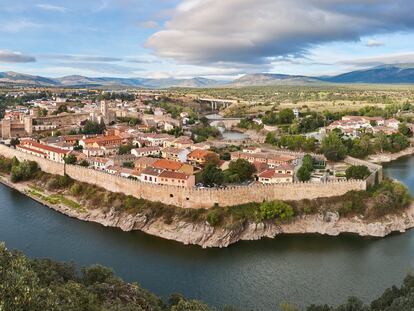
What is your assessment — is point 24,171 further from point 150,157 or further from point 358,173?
point 358,173

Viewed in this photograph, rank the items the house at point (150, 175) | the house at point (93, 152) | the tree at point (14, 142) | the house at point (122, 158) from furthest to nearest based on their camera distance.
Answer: the tree at point (14, 142) < the house at point (93, 152) < the house at point (122, 158) < the house at point (150, 175)

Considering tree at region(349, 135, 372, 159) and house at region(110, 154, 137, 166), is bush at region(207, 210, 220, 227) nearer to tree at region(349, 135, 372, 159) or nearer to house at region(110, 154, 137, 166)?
house at region(110, 154, 137, 166)

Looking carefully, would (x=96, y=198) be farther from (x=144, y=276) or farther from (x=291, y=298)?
(x=291, y=298)

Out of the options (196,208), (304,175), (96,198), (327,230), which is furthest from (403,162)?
(96,198)

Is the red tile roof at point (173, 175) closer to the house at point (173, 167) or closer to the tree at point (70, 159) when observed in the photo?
the house at point (173, 167)

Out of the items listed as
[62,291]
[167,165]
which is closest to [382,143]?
[167,165]

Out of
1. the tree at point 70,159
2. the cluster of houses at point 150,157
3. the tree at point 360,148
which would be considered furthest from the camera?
the tree at point 360,148

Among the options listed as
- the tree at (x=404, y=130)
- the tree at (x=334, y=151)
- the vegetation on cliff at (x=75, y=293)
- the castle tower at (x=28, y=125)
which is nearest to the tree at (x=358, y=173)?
the tree at (x=334, y=151)
